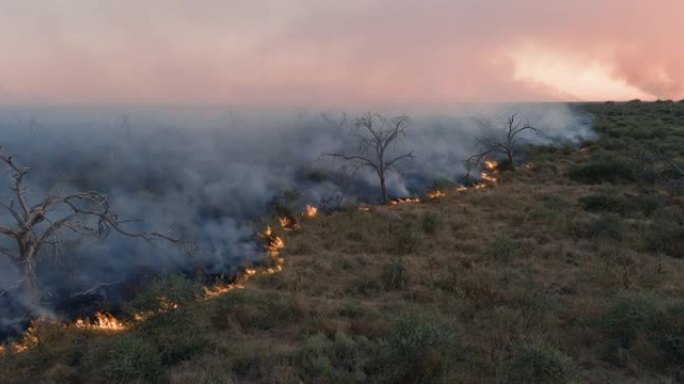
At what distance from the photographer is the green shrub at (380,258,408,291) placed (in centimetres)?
1320

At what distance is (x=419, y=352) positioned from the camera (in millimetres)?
8250

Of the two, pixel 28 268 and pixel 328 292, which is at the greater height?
pixel 28 268

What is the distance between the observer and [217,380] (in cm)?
805

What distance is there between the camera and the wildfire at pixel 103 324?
11.2 meters

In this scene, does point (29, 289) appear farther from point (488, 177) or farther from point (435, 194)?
point (488, 177)

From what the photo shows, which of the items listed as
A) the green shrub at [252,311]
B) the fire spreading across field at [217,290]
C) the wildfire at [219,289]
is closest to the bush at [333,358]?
the green shrub at [252,311]

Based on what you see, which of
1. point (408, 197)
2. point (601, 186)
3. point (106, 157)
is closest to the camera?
point (601, 186)

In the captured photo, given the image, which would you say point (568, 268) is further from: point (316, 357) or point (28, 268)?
point (28, 268)

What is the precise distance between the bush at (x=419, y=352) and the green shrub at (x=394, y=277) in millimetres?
4241

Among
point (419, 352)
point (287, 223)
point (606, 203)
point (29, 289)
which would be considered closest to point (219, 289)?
Answer: point (29, 289)

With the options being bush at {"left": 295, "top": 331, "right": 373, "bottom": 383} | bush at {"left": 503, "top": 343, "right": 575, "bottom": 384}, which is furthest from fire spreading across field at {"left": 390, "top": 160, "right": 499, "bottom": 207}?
bush at {"left": 503, "top": 343, "right": 575, "bottom": 384}

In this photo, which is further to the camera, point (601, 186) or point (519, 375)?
point (601, 186)

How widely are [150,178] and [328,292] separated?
1588cm

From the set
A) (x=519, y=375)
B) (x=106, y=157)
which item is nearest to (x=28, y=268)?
(x=519, y=375)
